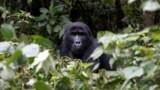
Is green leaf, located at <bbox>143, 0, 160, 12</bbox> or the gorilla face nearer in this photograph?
green leaf, located at <bbox>143, 0, 160, 12</bbox>

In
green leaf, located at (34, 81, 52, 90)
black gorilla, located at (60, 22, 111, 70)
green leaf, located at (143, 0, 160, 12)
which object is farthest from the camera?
black gorilla, located at (60, 22, 111, 70)

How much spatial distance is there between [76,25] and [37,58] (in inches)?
145

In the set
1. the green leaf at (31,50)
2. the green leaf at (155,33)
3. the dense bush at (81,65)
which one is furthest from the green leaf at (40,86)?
the green leaf at (155,33)

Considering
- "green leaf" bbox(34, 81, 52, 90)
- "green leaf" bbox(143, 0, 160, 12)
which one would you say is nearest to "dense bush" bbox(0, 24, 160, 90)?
"green leaf" bbox(34, 81, 52, 90)

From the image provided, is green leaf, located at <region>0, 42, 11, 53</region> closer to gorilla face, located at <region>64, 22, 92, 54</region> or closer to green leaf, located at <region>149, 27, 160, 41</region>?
green leaf, located at <region>149, 27, 160, 41</region>

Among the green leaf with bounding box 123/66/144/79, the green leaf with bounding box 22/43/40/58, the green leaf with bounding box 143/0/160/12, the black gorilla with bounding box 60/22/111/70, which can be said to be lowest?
the black gorilla with bounding box 60/22/111/70

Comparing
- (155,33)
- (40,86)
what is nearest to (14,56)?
(40,86)

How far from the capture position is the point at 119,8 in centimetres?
721

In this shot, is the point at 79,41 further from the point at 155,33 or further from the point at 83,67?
the point at 155,33

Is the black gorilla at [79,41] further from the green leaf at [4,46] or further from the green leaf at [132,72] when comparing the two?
the green leaf at [132,72]

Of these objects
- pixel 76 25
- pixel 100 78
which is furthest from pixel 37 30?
pixel 100 78

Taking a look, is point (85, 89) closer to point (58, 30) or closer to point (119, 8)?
point (58, 30)

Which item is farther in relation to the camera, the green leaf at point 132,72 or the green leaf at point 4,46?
the green leaf at point 4,46

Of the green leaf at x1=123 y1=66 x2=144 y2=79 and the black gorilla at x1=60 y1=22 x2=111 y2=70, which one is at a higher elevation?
the green leaf at x1=123 y1=66 x2=144 y2=79
